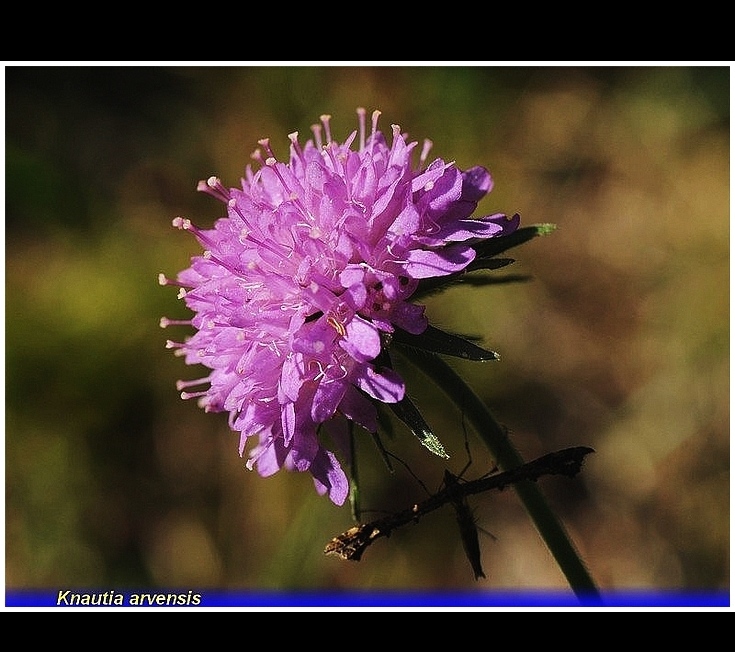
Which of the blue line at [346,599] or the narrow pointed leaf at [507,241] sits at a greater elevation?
the narrow pointed leaf at [507,241]

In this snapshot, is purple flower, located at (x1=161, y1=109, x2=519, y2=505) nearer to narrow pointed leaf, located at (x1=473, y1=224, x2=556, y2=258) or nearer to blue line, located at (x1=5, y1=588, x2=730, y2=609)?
narrow pointed leaf, located at (x1=473, y1=224, x2=556, y2=258)

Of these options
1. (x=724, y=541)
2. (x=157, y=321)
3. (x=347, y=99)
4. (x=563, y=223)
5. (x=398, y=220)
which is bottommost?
(x=724, y=541)

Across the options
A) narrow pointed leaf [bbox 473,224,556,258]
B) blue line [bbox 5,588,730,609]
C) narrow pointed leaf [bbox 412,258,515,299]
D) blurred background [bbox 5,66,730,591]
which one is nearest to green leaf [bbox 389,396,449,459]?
narrow pointed leaf [bbox 412,258,515,299]

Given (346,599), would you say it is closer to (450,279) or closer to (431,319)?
(431,319)

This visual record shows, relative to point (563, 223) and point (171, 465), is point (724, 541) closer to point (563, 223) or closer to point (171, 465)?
point (563, 223)

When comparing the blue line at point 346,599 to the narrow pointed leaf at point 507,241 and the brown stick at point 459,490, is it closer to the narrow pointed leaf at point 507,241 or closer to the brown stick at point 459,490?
the brown stick at point 459,490

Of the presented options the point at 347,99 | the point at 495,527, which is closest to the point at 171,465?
the point at 495,527

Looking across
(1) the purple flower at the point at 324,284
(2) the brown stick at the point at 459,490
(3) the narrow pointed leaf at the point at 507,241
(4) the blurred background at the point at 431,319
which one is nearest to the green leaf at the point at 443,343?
(1) the purple flower at the point at 324,284
